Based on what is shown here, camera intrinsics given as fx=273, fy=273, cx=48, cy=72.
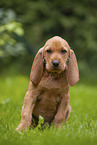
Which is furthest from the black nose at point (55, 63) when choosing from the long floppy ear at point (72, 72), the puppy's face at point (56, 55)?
the long floppy ear at point (72, 72)

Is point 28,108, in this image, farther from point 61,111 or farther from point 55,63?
point 55,63

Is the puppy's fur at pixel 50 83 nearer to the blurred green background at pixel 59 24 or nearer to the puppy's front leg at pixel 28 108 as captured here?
the puppy's front leg at pixel 28 108

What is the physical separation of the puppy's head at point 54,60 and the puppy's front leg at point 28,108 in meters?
0.15

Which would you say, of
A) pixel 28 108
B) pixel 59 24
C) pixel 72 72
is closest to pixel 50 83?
pixel 72 72

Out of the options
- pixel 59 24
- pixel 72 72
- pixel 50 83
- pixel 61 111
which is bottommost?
pixel 61 111

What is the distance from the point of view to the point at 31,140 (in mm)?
2930

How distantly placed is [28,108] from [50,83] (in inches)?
16.7

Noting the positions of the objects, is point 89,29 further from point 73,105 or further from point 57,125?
point 57,125

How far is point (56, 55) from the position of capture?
3312 millimetres

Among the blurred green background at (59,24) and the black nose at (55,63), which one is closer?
the black nose at (55,63)

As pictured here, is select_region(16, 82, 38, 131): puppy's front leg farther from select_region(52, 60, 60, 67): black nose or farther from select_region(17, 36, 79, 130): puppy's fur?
select_region(52, 60, 60, 67): black nose

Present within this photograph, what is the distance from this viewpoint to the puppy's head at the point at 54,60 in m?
3.29

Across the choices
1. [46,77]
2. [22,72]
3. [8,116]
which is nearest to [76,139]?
[46,77]

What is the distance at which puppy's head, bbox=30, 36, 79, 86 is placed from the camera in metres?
3.29
